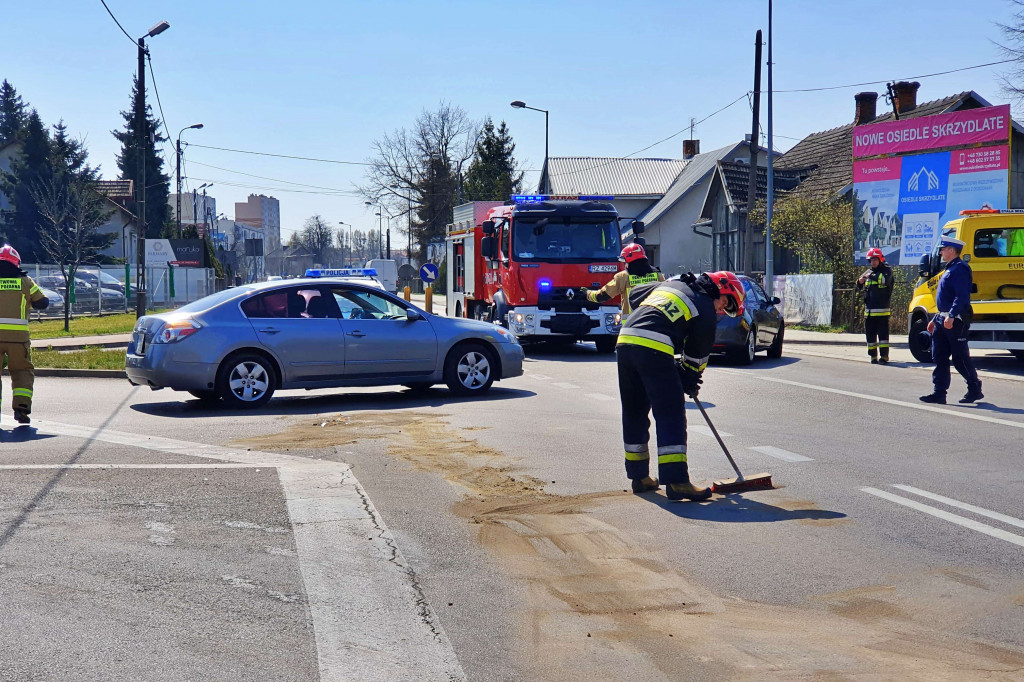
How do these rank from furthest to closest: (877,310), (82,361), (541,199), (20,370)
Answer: (541,199) → (877,310) → (82,361) → (20,370)

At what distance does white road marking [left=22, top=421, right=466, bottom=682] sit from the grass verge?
30.0 ft

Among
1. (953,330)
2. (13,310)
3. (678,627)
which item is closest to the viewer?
(678,627)

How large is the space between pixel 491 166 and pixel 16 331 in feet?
235

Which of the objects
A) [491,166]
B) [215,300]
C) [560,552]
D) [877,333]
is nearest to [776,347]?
Result: [877,333]

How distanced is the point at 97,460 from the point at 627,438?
4147mm

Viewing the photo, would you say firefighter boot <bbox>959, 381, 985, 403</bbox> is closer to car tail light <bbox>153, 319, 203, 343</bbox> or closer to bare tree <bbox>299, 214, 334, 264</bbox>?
car tail light <bbox>153, 319, 203, 343</bbox>

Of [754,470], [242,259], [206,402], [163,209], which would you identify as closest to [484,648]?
[754,470]

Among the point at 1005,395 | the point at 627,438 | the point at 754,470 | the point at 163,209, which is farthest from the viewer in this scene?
the point at 163,209

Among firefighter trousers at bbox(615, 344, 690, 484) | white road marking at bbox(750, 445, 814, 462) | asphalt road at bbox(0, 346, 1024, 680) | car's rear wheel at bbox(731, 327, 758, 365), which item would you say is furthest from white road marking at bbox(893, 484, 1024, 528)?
car's rear wheel at bbox(731, 327, 758, 365)

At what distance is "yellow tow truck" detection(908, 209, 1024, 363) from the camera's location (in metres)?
16.2

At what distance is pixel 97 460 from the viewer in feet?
27.6

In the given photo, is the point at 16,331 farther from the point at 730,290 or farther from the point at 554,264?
the point at 554,264

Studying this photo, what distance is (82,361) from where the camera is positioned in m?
17.4

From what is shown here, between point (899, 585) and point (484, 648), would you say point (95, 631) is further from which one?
point (899, 585)
